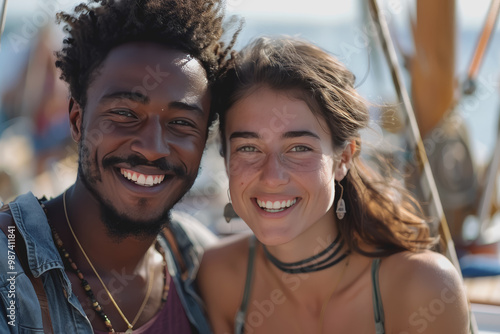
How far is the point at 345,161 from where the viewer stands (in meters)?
2.04

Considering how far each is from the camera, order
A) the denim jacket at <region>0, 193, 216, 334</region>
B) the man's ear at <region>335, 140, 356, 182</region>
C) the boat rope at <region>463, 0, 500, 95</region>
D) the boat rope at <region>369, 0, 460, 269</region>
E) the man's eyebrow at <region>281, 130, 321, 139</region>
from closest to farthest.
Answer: the denim jacket at <region>0, 193, 216, 334</region> < the man's eyebrow at <region>281, 130, 321, 139</region> < the man's ear at <region>335, 140, 356, 182</region> < the boat rope at <region>369, 0, 460, 269</region> < the boat rope at <region>463, 0, 500, 95</region>

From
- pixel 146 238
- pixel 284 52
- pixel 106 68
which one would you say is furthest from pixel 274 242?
pixel 106 68

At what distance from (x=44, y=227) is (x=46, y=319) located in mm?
298

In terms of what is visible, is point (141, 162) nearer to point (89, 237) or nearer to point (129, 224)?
point (129, 224)

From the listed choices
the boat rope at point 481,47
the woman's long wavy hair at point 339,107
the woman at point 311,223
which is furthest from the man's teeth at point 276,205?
the boat rope at point 481,47

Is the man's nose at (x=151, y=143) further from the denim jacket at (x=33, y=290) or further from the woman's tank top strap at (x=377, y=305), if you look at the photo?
the woman's tank top strap at (x=377, y=305)

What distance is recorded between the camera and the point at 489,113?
864cm

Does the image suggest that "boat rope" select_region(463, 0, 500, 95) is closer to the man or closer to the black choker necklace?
the black choker necklace

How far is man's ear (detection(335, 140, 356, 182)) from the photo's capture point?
6.56 feet

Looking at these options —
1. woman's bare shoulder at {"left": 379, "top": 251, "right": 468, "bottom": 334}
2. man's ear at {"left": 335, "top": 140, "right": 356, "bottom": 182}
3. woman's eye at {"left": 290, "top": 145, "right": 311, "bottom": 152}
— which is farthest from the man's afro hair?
woman's bare shoulder at {"left": 379, "top": 251, "right": 468, "bottom": 334}

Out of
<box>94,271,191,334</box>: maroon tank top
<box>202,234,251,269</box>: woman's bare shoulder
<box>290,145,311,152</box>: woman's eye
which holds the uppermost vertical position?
<box>290,145,311,152</box>: woman's eye

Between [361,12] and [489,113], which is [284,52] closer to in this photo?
[361,12]

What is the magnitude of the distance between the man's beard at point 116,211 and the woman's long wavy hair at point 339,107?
28 cm

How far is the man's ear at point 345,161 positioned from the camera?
1998 mm
